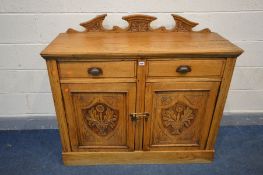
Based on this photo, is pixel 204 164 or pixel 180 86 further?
pixel 204 164

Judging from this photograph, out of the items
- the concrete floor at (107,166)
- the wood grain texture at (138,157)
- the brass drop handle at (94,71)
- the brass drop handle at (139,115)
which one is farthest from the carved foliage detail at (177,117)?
the brass drop handle at (94,71)

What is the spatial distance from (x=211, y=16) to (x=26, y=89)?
1572 mm

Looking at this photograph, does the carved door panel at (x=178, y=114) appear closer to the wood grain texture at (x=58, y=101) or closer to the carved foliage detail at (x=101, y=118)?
the carved foliage detail at (x=101, y=118)

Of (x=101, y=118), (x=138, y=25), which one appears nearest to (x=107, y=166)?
(x=101, y=118)

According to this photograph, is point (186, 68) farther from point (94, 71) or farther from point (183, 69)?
point (94, 71)

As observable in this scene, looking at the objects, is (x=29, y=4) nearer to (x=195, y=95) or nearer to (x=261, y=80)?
(x=195, y=95)

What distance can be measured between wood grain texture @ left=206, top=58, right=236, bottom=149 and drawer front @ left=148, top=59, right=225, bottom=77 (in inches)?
1.5

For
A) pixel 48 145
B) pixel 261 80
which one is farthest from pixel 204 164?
pixel 48 145

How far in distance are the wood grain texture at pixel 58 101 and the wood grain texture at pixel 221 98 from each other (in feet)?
3.21

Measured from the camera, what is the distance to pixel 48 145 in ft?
6.03

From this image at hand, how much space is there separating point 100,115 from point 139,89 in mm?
320

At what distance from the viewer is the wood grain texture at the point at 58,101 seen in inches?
50.1

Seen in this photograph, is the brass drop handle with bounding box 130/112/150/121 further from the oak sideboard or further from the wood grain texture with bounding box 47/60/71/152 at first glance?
the wood grain texture with bounding box 47/60/71/152

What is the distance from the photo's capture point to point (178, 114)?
1474 millimetres
